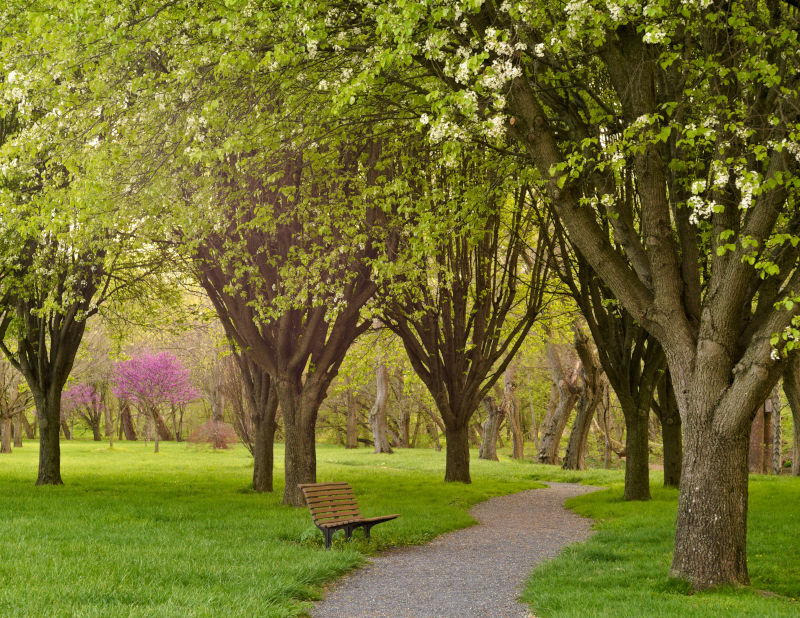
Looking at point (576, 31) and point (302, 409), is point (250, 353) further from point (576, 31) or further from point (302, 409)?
point (576, 31)

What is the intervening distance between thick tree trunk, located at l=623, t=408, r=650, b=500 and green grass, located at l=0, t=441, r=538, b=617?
3718 mm

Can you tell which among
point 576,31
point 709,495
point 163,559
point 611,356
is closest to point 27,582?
point 163,559

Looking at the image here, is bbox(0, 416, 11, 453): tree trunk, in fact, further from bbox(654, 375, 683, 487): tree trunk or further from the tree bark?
bbox(654, 375, 683, 487): tree trunk

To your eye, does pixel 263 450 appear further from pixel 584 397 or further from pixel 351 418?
pixel 351 418

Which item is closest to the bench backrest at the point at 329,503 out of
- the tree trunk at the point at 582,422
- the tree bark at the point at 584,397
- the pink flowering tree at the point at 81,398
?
the tree bark at the point at 584,397

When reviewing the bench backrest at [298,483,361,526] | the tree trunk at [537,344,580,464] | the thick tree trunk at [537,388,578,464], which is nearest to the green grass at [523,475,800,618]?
the bench backrest at [298,483,361,526]

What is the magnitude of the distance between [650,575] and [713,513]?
1220 millimetres

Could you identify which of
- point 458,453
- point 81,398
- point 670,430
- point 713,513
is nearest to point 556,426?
point 458,453

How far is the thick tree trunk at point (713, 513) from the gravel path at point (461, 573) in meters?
2.01

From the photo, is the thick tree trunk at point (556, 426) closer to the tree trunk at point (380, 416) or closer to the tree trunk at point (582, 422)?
the tree trunk at point (582, 422)

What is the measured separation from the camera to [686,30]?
866 cm

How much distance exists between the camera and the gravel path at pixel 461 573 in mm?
7617

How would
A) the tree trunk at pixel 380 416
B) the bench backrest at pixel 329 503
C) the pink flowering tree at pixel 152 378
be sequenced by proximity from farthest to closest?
the pink flowering tree at pixel 152 378, the tree trunk at pixel 380 416, the bench backrest at pixel 329 503

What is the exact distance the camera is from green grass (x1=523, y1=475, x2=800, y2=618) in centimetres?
713
